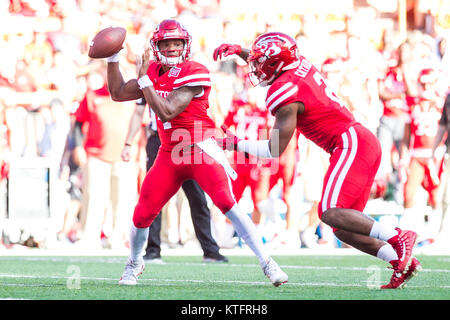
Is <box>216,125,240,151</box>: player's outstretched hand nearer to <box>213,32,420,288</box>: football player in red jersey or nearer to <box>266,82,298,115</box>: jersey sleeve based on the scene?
<box>213,32,420,288</box>: football player in red jersey

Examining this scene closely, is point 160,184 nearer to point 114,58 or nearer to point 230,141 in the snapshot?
point 230,141

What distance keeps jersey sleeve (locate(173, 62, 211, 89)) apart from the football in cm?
42

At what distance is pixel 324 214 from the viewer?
19.4ft

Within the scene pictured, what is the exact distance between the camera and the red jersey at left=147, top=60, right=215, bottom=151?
20.4 ft

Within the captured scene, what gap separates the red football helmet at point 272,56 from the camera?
19.8 ft

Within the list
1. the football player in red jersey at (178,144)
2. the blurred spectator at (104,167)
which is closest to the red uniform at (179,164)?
the football player in red jersey at (178,144)

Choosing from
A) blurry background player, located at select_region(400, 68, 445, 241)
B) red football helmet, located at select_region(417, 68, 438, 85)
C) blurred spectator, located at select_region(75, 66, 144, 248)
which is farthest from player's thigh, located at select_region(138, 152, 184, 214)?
red football helmet, located at select_region(417, 68, 438, 85)

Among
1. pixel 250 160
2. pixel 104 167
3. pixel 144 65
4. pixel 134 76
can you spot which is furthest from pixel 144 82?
pixel 250 160

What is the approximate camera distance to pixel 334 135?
5992mm

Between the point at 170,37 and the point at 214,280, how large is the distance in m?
1.58

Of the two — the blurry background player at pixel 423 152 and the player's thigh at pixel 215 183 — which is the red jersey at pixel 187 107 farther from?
the blurry background player at pixel 423 152

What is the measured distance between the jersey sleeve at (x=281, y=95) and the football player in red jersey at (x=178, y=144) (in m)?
0.53
